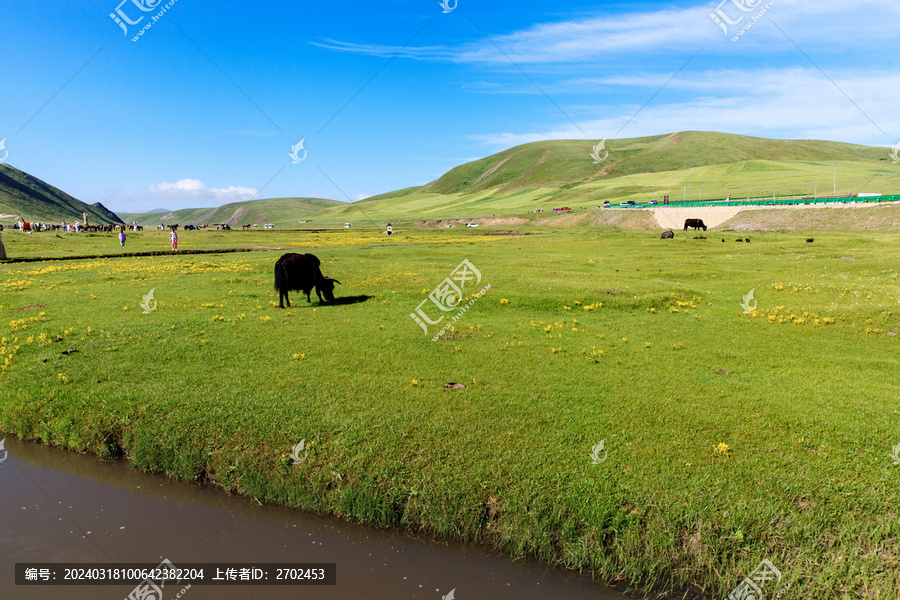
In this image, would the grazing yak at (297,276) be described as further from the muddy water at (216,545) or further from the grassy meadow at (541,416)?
the muddy water at (216,545)

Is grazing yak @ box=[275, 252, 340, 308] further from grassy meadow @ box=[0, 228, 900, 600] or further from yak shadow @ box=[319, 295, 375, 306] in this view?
grassy meadow @ box=[0, 228, 900, 600]

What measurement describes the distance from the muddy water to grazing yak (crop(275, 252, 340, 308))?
12109 millimetres

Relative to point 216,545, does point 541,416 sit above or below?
above

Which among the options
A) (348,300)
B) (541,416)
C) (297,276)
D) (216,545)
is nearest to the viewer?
(216,545)

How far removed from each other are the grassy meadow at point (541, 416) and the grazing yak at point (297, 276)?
1.11 metres

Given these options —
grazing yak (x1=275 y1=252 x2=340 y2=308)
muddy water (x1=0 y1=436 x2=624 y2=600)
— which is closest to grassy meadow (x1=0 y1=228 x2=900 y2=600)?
muddy water (x1=0 y1=436 x2=624 y2=600)

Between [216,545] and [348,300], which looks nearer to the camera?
[216,545]

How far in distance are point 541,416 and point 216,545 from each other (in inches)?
273

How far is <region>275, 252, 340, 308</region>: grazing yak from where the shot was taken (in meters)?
22.0

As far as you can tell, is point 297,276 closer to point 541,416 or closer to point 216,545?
point 541,416

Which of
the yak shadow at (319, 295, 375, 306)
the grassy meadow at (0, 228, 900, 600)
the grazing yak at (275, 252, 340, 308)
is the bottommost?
the grassy meadow at (0, 228, 900, 600)

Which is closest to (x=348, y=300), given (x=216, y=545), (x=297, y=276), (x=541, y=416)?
(x=297, y=276)

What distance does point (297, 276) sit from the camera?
22.4 meters

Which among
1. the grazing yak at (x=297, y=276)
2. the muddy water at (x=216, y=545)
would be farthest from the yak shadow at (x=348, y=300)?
the muddy water at (x=216, y=545)
